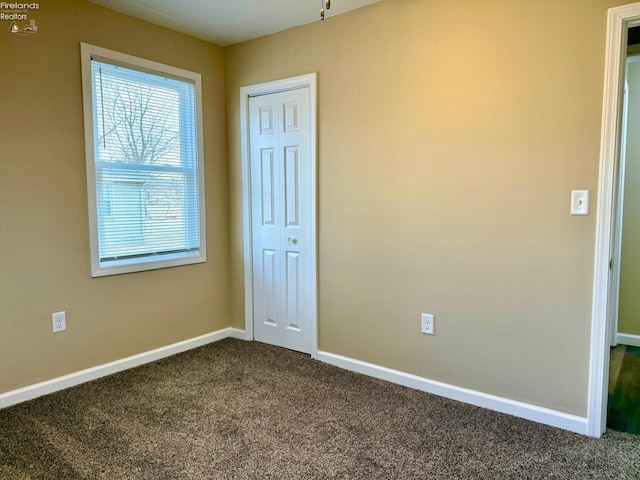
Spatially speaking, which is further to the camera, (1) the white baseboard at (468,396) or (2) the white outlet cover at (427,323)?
(2) the white outlet cover at (427,323)

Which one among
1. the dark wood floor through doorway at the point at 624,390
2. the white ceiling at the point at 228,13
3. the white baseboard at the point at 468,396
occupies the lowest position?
the dark wood floor through doorway at the point at 624,390

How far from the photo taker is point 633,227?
3.55m

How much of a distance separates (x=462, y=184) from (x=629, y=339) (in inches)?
95.9

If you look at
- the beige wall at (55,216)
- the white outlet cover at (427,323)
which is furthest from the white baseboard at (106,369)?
the white outlet cover at (427,323)

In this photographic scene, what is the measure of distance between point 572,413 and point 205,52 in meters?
3.63

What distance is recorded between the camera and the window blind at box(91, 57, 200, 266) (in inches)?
114

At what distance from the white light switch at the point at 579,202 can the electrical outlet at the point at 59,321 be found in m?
3.11

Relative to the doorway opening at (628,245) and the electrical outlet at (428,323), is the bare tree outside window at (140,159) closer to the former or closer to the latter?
the electrical outlet at (428,323)

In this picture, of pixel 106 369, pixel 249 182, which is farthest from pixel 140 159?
pixel 106 369

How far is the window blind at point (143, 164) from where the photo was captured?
9.51 feet

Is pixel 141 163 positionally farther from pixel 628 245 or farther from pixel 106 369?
pixel 628 245

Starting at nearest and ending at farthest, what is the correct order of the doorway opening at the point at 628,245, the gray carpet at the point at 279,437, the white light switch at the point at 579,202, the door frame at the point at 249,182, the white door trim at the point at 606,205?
the gray carpet at the point at 279,437
the white door trim at the point at 606,205
the white light switch at the point at 579,202
the door frame at the point at 249,182
the doorway opening at the point at 628,245

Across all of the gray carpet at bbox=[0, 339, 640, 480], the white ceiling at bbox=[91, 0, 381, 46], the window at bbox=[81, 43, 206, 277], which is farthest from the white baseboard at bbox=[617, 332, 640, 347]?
the window at bbox=[81, 43, 206, 277]

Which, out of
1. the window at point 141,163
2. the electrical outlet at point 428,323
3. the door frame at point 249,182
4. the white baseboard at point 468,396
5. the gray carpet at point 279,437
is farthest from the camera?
the door frame at point 249,182
